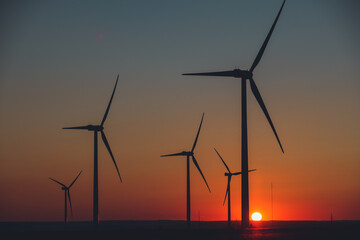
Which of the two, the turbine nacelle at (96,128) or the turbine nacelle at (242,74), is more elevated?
the turbine nacelle at (242,74)

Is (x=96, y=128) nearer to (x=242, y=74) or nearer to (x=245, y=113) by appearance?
(x=242, y=74)

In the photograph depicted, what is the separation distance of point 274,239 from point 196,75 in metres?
25.0

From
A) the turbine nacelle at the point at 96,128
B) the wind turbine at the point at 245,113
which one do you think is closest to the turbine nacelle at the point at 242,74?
the wind turbine at the point at 245,113

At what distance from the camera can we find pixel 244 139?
7431cm

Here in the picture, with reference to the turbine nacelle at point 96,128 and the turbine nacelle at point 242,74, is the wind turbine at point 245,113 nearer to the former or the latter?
the turbine nacelle at point 242,74

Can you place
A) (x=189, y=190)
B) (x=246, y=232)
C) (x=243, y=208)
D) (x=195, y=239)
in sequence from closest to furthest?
(x=195, y=239) → (x=243, y=208) → (x=246, y=232) → (x=189, y=190)

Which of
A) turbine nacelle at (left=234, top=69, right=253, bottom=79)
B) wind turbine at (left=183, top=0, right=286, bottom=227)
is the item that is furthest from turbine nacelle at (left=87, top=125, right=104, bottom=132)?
turbine nacelle at (left=234, top=69, right=253, bottom=79)

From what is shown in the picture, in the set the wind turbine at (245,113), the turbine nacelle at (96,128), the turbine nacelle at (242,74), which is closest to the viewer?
the wind turbine at (245,113)

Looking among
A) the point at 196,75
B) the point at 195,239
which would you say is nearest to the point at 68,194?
the point at 196,75

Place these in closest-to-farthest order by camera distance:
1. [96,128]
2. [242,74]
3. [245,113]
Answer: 1. [245,113]
2. [242,74]
3. [96,128]

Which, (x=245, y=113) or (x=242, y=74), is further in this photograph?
(x=242, y=74)

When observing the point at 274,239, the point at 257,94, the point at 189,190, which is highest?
the point at 257,94

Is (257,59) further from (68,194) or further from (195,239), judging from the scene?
(68,194)

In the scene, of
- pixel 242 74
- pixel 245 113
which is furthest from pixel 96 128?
pixel 245 113
